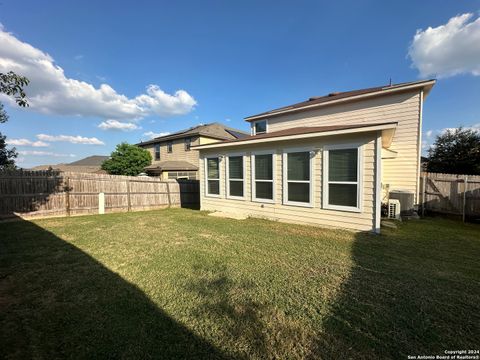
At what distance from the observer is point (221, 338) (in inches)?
82.0

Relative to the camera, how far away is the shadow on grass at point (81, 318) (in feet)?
6.37

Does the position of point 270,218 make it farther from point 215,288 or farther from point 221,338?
point 221,338

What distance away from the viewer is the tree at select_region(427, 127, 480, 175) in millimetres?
11867

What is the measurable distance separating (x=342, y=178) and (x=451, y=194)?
574 centimetres

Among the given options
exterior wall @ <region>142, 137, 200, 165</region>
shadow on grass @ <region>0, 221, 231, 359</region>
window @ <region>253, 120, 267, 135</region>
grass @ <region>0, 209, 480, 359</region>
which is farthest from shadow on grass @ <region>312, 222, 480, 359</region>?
exterior wall @ <region>142, 137, 200, 165</region>

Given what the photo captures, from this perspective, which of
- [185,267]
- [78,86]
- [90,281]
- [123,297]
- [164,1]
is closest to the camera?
[123,297]

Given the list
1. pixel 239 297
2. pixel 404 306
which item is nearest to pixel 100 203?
pixel 239 297

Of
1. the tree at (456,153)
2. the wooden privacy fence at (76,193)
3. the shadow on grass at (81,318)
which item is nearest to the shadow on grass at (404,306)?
the shadow on grass at (81,318)

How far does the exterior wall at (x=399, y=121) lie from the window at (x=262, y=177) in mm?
4834

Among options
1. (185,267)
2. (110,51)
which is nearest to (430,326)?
(185,267)

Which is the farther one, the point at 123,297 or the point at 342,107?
the point at 342,107

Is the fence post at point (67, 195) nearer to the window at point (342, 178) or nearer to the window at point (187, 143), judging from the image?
the window at point (342, 178)

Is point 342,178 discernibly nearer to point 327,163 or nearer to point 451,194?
point 327,163

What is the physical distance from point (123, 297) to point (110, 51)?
41.1 ft
